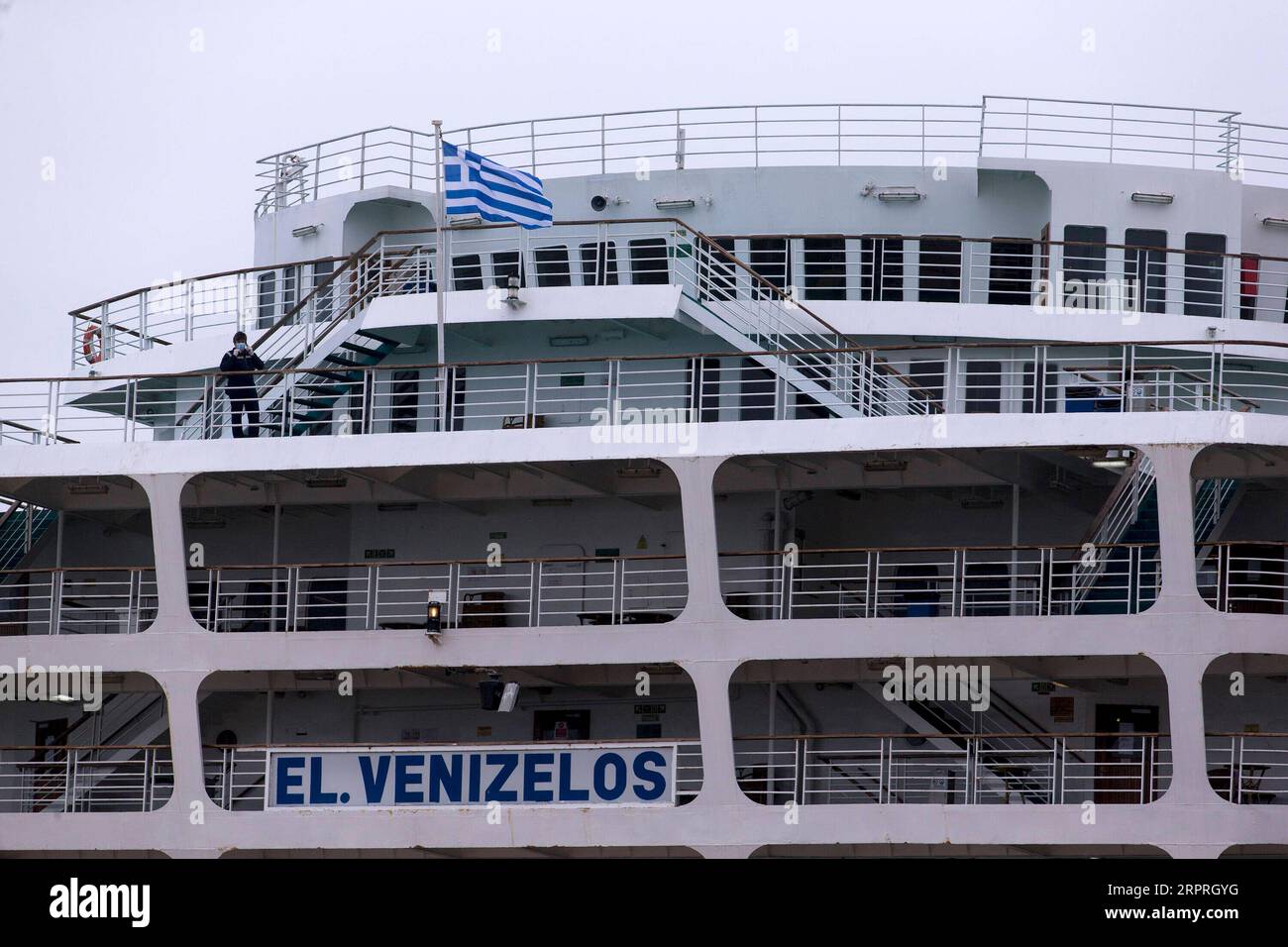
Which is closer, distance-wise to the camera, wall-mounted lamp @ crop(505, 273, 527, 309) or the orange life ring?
wall-mounted lamp @ crop(505, 273, 527, 309)

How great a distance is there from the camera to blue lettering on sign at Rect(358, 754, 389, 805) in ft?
76.4

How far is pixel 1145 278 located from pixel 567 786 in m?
11.5

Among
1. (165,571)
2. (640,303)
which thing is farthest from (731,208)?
(165,571)

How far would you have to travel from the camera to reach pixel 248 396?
25.4 meters

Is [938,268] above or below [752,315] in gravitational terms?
above

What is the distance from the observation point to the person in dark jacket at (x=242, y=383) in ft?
82.4

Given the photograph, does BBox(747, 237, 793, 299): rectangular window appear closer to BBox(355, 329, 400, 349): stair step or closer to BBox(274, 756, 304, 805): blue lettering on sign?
BBox(355, 329, 400, 349): stair step

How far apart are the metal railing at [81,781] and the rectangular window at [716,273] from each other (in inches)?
386

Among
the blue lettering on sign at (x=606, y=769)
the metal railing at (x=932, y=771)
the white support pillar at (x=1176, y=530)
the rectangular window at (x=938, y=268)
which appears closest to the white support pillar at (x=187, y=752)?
the blue lettering on sign at (x=606, y=769)

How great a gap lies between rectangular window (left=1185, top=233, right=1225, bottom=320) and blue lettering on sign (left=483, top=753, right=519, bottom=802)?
472 inches

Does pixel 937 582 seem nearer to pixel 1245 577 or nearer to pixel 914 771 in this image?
pixel 914 771

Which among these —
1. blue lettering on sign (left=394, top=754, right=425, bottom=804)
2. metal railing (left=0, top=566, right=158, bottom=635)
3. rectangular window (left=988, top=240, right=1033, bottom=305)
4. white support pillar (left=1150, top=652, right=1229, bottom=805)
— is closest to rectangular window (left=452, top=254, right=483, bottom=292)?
metal railing (left=0, top=566, right=158, bottom=635)

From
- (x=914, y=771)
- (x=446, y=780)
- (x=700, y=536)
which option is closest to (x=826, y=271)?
(x=700, y=536)

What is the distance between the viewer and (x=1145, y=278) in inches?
1076
